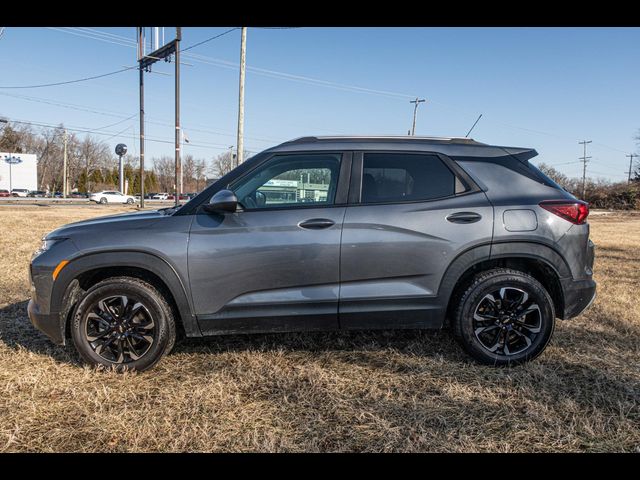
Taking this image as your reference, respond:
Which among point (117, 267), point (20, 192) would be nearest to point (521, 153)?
point (117, 267)

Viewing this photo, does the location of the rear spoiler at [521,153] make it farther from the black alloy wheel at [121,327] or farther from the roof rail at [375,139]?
the black alloy wheel at [121,327]

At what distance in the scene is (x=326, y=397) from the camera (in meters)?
3.04

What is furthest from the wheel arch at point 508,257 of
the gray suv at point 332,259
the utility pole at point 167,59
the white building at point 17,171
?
the white building at point 17,171

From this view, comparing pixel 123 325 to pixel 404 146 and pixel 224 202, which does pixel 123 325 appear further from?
pixel 404 146

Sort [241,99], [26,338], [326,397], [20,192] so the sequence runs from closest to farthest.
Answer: [326,397] → [26,338] → [241,99] → [20,192]

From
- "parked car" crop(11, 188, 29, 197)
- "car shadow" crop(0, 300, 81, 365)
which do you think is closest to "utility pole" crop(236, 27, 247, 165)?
"car shadow" crop(0, 300, 81, 365)

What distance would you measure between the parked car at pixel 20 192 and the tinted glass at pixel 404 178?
239 ft

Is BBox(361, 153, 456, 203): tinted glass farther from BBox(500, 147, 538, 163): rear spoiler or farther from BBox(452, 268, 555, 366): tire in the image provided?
BBox(452, 268, 555, 366): tire

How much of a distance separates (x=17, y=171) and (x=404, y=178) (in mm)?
83088

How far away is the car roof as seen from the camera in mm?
3605

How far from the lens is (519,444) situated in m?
2.50

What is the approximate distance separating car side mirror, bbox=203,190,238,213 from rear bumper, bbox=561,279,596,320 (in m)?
2.65
